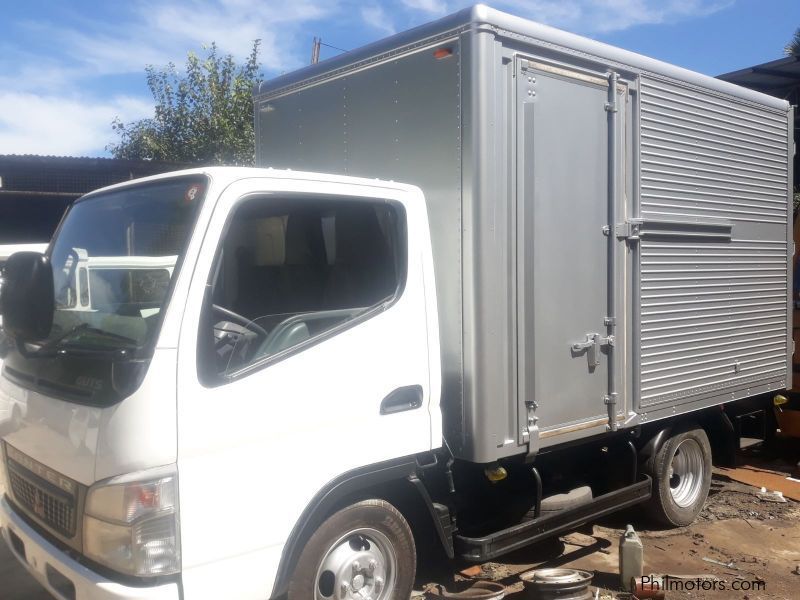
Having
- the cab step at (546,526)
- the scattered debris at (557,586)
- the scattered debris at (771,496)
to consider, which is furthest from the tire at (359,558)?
the scattered debris at (771,496)

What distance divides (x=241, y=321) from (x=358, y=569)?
4.16ft

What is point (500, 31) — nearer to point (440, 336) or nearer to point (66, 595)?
point (440, 336)

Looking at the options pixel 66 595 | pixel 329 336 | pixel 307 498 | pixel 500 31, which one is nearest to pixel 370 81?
pixel 500 31

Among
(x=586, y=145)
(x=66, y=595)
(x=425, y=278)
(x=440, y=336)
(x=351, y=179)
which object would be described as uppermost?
(x=586, y=145)

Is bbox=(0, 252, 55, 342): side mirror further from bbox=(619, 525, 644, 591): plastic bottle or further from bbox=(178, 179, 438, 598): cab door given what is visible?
bbox=(619, 525, 644, 591): plastic bottle

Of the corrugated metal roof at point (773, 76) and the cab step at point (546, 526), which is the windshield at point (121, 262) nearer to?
the cab step at point (546, 526)

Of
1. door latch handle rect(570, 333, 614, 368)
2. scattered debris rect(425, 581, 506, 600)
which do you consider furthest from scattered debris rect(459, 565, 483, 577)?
door latch handle rect(570, 333, 614, 368)

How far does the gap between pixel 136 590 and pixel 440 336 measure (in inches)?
72.0

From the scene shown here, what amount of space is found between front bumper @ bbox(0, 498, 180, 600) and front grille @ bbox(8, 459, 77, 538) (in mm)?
78

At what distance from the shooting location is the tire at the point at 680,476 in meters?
5.20

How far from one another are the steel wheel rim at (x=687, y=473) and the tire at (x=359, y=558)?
2.73m

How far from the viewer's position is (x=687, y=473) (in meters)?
5.66

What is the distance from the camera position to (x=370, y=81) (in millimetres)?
4215

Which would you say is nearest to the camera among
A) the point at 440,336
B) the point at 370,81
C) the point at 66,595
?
the point at 66,595
